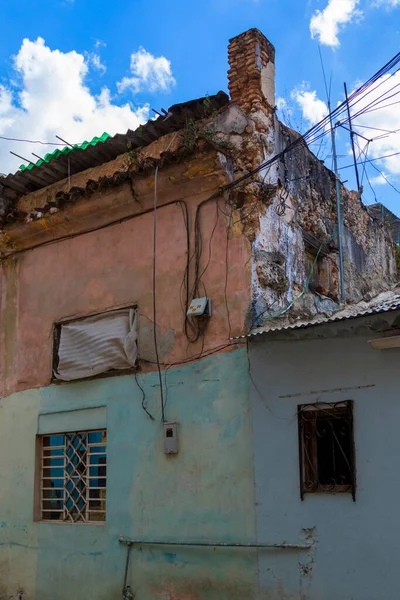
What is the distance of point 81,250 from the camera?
943 centimetres

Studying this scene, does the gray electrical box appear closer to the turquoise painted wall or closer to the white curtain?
the turquoise painted wall

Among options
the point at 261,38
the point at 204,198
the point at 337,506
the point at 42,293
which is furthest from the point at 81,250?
the point at 337,506

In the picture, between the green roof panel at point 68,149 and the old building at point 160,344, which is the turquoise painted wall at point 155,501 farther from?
the green roof panel at point 68,149

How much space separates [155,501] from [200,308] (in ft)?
7.86

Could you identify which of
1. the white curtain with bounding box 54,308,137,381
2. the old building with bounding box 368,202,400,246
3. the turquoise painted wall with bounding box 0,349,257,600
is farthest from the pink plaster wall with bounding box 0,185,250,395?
the old building with bounding box 368,202,400,246

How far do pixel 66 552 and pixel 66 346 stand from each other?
2.79 meters

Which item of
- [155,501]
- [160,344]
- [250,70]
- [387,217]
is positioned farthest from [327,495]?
[387,217]

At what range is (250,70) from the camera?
27.3ft

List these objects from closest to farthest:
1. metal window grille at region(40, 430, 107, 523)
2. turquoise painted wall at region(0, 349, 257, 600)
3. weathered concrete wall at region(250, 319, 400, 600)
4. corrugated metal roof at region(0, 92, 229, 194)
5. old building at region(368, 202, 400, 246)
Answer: weathered concrete wall at region(250, 319, 400, 600) → turquoise painted wall at region(0, 349, 257, 600) → corrugated metal roof at region(0, 92, 229, 194) → metal window grille at region(40, 430, 107, 523) → old building at region(368, 202, 400, 246)

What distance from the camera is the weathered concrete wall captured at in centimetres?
595

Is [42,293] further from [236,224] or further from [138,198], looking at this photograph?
[236,224]

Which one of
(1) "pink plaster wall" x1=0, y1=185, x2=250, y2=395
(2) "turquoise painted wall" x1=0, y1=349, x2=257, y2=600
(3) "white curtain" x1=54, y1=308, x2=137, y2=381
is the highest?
(1) "pink plaster wall" x1=0, y1=185, x2=250, y2=395

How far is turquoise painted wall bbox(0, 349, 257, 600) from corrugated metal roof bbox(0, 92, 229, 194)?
320cm

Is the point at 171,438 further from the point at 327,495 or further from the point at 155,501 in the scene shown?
the point at 327,495
